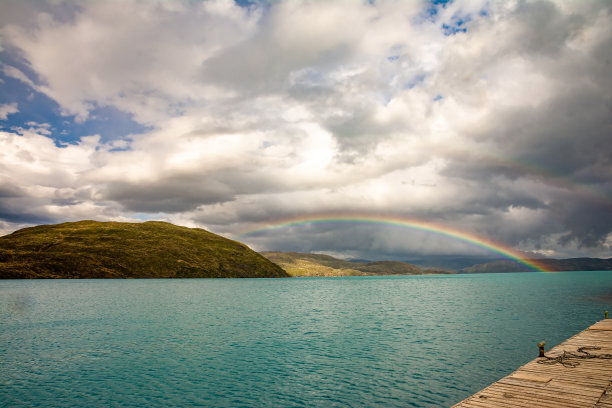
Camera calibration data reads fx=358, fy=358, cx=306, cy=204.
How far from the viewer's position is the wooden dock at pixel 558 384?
2281 centimetres

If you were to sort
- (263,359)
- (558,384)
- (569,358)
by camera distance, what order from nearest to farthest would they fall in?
(558,384) < (569,358) < (263,359)

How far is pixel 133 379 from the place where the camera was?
→ 37.9m

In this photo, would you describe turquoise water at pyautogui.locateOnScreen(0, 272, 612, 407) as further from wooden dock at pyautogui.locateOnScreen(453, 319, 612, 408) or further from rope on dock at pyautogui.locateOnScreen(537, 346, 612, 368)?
wooden dock at pyautogui.locateOnScreen(453, 319, 612, 408)

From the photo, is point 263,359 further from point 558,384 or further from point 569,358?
point 569,358

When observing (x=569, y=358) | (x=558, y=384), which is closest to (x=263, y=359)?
(x=558, y=384)

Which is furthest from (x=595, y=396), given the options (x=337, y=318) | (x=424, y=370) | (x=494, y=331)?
(x=337, y=318)

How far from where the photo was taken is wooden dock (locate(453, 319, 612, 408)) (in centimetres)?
2281

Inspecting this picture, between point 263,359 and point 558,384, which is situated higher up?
point 558,384

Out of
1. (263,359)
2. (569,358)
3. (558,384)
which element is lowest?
(263,359)

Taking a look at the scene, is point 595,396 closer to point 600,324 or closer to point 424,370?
point 424,370

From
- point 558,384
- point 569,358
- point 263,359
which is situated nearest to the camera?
point 558,384

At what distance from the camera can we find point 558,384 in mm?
26969

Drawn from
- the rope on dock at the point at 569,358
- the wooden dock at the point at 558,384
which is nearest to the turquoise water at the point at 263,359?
the rope on dock at the point at 569,358

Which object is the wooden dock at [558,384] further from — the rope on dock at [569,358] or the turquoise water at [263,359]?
the turquoise water at [263,359]
